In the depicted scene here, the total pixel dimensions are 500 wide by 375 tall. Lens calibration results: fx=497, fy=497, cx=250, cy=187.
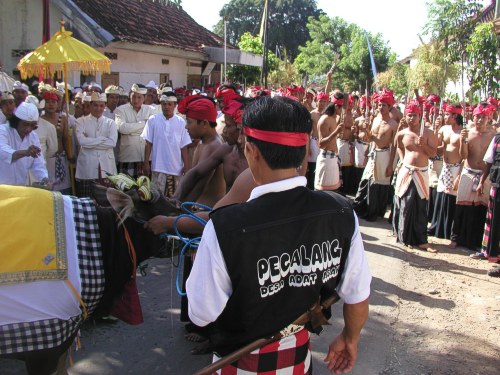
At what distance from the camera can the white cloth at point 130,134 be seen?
7480 mm

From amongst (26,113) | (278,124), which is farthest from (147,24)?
(278,124)

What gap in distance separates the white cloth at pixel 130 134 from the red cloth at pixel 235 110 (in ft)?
13.4

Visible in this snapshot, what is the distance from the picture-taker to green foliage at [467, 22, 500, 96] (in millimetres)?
14867

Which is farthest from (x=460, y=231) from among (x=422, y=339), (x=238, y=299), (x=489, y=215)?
(x=238, y=299)

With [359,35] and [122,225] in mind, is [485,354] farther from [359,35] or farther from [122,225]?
[359,35]

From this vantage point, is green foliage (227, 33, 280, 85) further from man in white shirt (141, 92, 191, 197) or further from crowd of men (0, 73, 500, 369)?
man in white shirt (141, 92, 191, 197)

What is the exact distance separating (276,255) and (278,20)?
64.0m

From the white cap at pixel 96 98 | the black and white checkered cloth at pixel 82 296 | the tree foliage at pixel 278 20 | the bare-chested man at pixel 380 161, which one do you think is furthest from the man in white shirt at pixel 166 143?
the tree foliage at pixel 278 20

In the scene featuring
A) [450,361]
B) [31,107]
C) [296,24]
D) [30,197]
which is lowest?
[450,361]

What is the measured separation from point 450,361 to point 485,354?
39 cm

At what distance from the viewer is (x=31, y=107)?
196 inches

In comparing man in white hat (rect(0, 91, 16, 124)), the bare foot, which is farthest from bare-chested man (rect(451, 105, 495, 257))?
man in white hat (rect(0, 91, 16, 124))

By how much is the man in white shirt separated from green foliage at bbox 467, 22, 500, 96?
11.2m

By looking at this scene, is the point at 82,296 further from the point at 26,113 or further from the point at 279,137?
the point at 26,113
